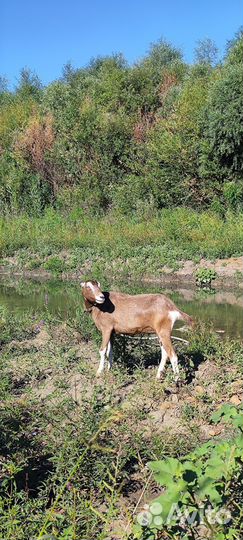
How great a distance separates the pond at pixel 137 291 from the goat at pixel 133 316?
15.9 ft

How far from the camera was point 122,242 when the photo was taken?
80.7 ft

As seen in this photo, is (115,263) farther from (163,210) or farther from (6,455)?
(6,455)

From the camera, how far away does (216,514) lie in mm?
3127

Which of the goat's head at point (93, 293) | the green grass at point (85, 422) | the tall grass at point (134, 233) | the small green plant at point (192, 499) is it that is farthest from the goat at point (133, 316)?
the tall grass at point (134, 233)

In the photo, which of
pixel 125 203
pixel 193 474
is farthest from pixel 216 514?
pixel 125 203

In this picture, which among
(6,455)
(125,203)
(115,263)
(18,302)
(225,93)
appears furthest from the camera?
(125,203)

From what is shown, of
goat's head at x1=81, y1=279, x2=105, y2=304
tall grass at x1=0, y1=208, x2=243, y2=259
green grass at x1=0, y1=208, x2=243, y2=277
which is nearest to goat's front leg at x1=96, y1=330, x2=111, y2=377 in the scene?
goat's head at x1=81, y1=279, x2=105, y2=304

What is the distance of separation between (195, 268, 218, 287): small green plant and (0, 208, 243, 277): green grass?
110 cm

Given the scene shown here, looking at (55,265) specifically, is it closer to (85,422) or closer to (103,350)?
(103,350)

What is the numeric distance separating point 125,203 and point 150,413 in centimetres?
2370

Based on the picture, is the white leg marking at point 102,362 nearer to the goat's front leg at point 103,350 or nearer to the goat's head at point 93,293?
the goat's front leg at point 103,350

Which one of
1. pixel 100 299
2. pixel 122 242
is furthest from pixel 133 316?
pixel 122 242

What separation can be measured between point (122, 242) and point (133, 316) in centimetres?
1628

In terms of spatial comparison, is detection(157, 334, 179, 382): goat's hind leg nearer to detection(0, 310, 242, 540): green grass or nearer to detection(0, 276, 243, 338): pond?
detection(0, 310, 242, 540): green grass
